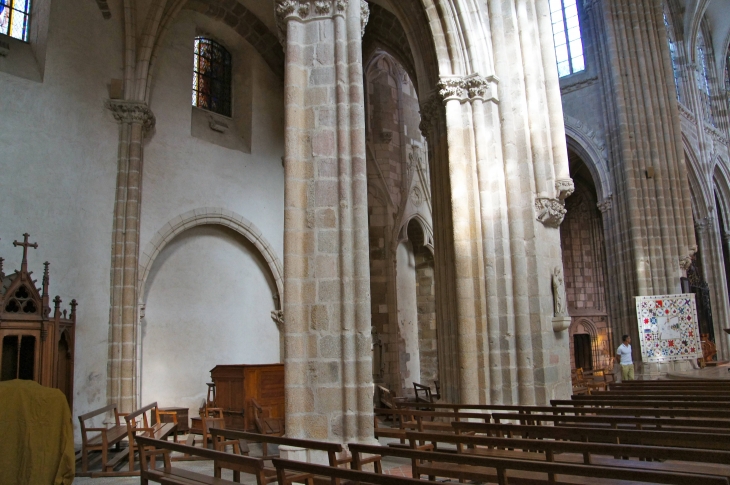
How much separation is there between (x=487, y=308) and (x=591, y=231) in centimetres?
1906

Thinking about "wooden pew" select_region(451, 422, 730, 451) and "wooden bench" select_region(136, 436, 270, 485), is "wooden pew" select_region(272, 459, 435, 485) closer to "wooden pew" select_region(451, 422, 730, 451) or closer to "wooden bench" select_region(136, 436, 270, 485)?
"wooden bench" select_region(136, 436, 270, 485)

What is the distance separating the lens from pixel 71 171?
11.1 m

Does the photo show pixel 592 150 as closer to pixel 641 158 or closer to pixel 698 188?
pixel 641 158

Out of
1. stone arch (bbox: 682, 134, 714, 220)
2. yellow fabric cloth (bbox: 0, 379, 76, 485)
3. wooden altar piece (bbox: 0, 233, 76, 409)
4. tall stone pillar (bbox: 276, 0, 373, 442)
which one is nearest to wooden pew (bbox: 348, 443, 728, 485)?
tall stone pillar (bbox: 276, 0, 373, 442)

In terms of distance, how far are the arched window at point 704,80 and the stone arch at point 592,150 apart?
28.7 ft

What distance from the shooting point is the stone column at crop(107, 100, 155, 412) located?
11180mm

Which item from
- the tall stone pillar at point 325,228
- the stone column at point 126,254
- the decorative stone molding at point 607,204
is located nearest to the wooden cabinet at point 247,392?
the stone column at point 126,254

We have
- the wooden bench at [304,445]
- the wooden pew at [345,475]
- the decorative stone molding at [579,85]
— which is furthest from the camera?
the decorative stone molding at [579,85]

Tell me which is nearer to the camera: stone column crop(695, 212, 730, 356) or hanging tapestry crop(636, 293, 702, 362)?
hanging tapestry crop(636, 293, 702, 362)

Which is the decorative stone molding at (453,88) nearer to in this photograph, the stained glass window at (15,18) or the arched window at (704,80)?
the stained glass window at (15,18)

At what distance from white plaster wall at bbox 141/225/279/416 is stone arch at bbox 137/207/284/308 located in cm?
24

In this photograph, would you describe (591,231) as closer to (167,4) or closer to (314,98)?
(167,4)

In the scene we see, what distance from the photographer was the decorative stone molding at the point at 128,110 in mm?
11953

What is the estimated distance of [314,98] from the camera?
6.59 m
